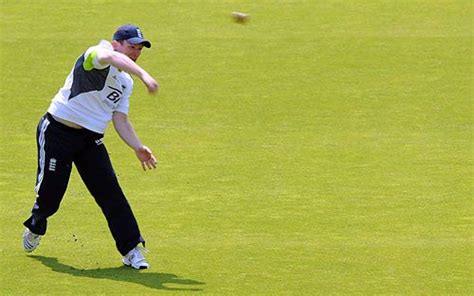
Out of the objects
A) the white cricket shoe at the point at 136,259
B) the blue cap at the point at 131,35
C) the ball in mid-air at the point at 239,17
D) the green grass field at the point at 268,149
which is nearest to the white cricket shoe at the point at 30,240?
the green grass field at the point at 268,149

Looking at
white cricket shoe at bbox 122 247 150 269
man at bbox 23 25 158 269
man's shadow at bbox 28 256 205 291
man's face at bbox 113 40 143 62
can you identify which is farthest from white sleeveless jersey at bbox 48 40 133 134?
man's shadow at bbox 28 256 205 291

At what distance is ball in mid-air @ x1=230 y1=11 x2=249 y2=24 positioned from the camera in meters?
14.9

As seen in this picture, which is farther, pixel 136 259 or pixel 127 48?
pixel 136 259

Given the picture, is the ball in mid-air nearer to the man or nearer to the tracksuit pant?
the man

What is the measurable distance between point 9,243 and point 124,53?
6.47 feet

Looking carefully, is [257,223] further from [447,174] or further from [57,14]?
[57,14]

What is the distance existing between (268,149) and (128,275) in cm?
390

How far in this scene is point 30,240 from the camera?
9.52 meters

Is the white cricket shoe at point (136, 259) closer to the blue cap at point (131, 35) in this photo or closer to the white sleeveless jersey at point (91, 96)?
the white sleeveless jersey at point (91, 96)

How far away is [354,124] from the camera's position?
13.5 metres

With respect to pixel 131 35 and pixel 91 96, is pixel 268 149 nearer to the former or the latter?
pixel 91 96

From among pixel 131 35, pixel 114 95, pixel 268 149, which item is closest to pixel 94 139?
pixel 114 95

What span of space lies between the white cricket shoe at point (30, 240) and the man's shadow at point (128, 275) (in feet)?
0.59

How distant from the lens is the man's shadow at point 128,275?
353 inches
